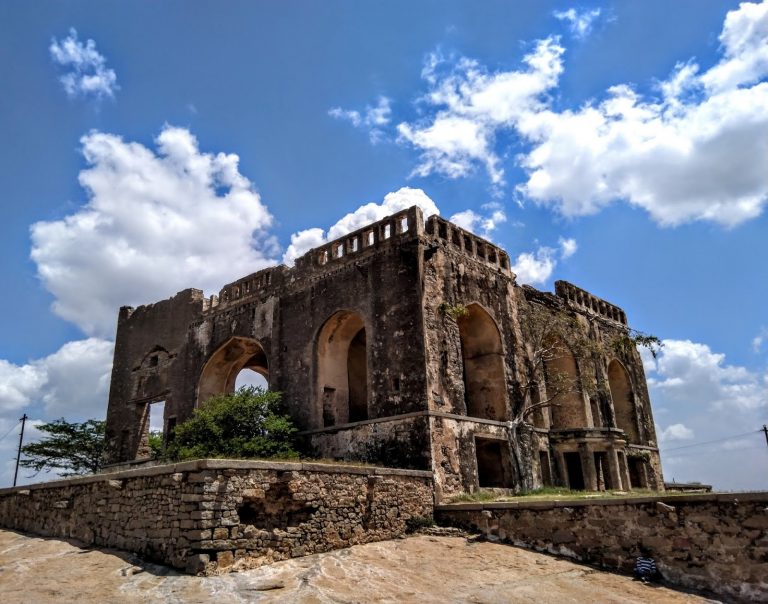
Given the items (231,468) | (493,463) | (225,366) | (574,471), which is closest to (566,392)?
(574,471)

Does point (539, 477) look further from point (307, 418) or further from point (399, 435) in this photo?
point (307, 418)

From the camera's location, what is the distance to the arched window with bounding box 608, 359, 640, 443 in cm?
2466

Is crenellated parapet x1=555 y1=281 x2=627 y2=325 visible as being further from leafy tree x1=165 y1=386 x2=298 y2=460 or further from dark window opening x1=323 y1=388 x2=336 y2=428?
leafy tree x1=165 y1=386 x2=298 y2=460

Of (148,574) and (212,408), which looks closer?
(148,574)

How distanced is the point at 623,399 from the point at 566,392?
6.30 metres

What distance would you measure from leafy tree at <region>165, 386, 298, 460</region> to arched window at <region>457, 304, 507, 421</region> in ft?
18.0

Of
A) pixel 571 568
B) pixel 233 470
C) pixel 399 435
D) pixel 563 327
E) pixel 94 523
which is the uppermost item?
pixel 563 327

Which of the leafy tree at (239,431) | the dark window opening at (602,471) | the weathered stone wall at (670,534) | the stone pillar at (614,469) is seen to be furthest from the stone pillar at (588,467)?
the leafy tree at (239,431)

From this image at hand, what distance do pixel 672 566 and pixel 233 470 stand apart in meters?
7.74

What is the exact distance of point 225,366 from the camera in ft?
72.5

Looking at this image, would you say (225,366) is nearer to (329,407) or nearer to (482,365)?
(329,407)

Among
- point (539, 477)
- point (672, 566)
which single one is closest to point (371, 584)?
point (672, 566)

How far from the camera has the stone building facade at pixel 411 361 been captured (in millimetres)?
15648

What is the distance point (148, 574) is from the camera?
30.7 ft
